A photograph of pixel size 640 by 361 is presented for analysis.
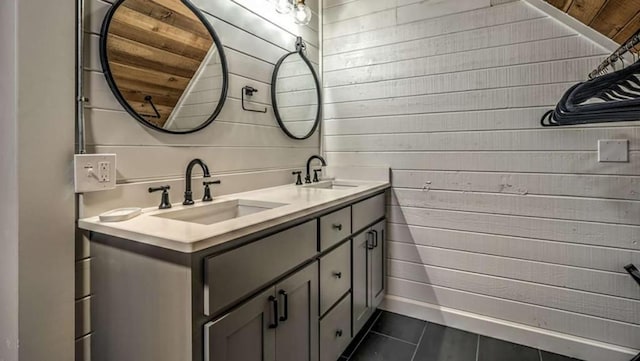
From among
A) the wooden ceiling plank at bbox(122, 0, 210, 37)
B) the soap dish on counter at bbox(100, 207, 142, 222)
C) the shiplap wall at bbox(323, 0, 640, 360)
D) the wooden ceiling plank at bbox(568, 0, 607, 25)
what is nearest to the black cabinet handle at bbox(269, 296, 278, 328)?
the soap dish on counter at bbox(100, 207, 142, 222)

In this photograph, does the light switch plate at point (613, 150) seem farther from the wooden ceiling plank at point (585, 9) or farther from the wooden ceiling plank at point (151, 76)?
the wooden ceiling plank at point (151, 76)

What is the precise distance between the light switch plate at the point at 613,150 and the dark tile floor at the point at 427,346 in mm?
1082

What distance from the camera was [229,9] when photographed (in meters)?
1.69

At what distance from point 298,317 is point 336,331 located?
0.41 meters

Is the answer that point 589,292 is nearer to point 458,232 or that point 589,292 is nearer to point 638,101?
point 458,232

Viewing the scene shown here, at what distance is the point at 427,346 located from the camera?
6.23ft

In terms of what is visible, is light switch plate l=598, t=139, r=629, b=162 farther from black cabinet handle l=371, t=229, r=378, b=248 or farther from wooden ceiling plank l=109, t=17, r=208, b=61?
wooden ceiling plank l=109, t=17, r=208, b=61

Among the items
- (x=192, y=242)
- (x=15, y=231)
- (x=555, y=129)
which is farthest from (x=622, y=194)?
(x=15, y=231)

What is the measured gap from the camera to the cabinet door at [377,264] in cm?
205

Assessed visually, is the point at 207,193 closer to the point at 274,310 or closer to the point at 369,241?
the point at 274,310

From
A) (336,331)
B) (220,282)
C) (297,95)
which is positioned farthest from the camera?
(297,95)

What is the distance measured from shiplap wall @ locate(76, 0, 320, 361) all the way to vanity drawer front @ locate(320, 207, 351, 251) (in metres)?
0.54

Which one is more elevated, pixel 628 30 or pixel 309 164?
pixel 628 30

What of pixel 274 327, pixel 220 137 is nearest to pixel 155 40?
pixel 220 137
